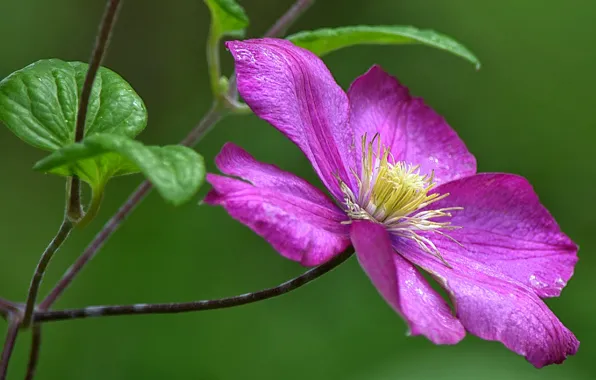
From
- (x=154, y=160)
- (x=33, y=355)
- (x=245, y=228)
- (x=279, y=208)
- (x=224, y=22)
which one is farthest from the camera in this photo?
(x=245, y=228)

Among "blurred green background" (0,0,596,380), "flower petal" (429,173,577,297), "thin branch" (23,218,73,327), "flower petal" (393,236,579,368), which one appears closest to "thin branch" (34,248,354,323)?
"thin branch" (23,218,73,327)

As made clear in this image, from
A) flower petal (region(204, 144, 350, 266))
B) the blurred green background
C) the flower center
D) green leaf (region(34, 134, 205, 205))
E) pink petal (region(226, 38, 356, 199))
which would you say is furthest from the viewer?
the blurred green background

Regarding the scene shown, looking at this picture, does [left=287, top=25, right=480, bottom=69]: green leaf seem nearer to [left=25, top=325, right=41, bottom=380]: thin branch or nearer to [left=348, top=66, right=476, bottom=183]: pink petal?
[left=348, top=66, right=476, bottom=183]: pink petal

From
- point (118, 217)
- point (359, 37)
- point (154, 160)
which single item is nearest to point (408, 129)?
point (359, 37)

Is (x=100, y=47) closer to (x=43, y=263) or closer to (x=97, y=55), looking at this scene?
(x=97, y=55)

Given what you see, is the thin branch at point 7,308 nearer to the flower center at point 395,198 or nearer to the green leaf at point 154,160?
the green leaf at point 154,160

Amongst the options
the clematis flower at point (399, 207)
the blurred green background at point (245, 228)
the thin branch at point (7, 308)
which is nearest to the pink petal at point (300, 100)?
the clematis flower at point (399, 207)

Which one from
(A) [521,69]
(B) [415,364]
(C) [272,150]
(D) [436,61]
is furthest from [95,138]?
(A) [521,69]
